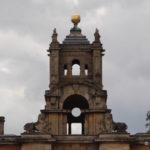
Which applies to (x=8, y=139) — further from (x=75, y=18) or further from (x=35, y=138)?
(x=75, y=18)

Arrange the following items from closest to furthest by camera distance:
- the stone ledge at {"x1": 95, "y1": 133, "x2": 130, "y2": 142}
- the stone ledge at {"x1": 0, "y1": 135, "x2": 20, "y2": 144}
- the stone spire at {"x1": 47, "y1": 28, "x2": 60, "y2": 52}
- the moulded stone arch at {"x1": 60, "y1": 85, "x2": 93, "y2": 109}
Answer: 1. the stone ledge at {"x1": 95, "y1": 133, "x2": 130, "y2": 142}
2. the stone ledge at {"x1": 0, "y1": 135, "x2": 20, "y2": 144}
3. the moulded stone arch at {"x1": 60, "y1": 85, "x2": 93, "y2": 109}
4. the stone spire at {"x1": 47, "y1": 28, "x2": 60, "y2": 52}

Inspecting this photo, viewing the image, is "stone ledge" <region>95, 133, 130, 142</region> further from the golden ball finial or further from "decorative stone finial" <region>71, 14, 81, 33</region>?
the golden ball finial

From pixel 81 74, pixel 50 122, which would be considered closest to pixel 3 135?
pixel 50 122

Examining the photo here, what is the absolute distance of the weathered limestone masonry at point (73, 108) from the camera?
57844mm

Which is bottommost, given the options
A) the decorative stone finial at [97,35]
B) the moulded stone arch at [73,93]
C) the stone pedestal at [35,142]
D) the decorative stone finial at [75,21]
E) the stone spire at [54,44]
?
the stone pedestal at [35,142]

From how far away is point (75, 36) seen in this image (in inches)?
2591

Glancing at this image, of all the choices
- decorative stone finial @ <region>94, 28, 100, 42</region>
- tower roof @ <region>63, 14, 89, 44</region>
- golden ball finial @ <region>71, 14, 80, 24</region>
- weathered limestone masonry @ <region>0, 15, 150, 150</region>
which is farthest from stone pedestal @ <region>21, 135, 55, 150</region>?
golden ball finial @ <region>71, 14, 80, 24</region>

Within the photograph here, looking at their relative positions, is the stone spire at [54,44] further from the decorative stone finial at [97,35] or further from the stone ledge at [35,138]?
the stone ledge at [35,138]

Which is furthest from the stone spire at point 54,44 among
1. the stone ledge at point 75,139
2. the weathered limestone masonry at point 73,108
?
the stone ledge at point 75,139

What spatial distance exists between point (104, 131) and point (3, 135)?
7.19m

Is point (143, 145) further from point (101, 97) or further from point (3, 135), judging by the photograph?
point (3, 135)

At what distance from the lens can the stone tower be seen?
2319 inches

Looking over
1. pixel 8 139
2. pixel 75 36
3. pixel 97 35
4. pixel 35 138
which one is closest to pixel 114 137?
pixel 35 138

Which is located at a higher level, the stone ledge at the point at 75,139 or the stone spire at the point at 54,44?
the stone spire at the point at 54,44
